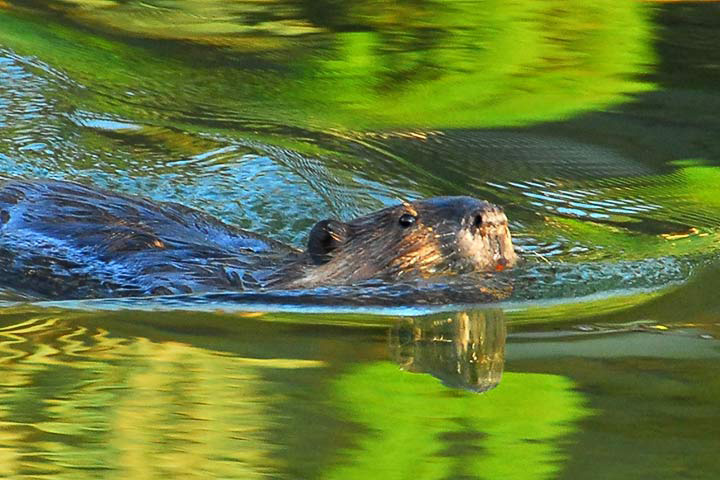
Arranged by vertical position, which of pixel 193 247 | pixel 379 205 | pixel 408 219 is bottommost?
pixel 379 205

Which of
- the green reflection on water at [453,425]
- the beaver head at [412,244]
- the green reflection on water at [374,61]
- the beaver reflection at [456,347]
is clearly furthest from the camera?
the green reflection on water at [374,61]

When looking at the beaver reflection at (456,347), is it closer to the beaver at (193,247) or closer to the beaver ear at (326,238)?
the beaver at (193,247)

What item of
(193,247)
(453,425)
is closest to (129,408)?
(453,425)

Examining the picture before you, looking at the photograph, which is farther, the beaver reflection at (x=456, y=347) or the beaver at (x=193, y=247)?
the beaver at (x=193, y=247)

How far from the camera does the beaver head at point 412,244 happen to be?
15.3ft

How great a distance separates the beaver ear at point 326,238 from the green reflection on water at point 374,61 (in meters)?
2.96

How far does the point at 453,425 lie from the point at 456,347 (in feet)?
2.74

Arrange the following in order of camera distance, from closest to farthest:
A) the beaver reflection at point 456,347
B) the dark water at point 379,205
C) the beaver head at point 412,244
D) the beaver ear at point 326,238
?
1. the dark water at point 379,205
2. the beaver reflection at point 456,347
3. the beaver head at point 412,244
4. the beaver ear at point 326,238

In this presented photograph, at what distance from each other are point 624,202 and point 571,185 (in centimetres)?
36

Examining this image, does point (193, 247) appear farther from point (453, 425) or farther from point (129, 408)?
point (453, 425)

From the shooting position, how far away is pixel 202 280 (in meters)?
4.94

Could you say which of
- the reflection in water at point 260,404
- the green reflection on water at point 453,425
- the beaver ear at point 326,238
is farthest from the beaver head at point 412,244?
the green reflection on water at point 453,425

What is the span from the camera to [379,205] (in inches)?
269

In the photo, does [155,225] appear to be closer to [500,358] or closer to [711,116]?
[500,358]
